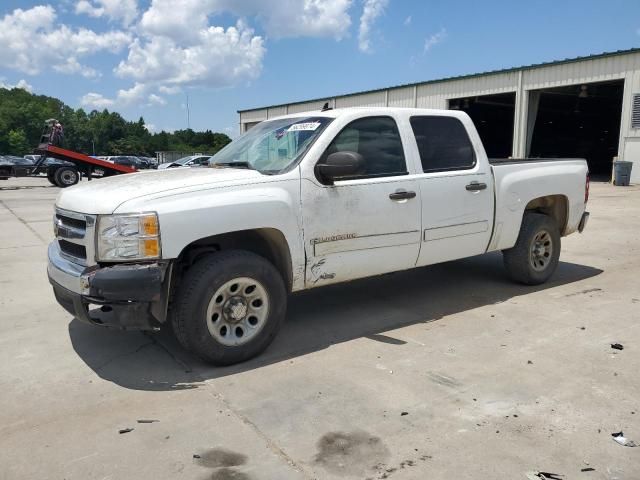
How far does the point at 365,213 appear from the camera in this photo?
4.63m

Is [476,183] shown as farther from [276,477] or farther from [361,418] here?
[276,477]

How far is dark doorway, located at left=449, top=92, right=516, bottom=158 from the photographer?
108 feet

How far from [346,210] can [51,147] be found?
20.9 meters

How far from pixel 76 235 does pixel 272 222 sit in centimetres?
141

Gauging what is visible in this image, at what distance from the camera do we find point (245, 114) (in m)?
45.3

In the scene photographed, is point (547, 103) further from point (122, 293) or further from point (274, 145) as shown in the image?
point (122, 293)

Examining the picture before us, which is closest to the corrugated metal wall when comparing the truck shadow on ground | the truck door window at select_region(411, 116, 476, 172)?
the truck shadow on ground

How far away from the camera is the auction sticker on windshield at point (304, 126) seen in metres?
4.71

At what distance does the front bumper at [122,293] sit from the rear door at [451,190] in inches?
96.4

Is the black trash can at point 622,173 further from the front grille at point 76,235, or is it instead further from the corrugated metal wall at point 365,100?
the front grille at point 76,235

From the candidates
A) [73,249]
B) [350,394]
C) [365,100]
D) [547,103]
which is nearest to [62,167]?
[365,100]

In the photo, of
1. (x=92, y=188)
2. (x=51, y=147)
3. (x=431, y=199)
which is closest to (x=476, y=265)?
(x=431, y=199)

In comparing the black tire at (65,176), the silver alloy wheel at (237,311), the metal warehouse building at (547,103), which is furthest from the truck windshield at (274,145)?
the metal warehouse building at (547,103)

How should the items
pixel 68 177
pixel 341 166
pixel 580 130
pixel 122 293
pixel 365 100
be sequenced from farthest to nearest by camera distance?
1. pixel 580 130
2. pixel 365 100
3. pixel 68 177
4. pixel 341 166
5. pixel 122 293
